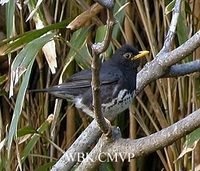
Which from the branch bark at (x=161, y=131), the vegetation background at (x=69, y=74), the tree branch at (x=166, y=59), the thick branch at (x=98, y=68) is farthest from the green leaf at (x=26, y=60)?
the thick branch at (x=98, y=68)

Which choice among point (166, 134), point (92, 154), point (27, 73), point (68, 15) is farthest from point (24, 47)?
point (166, 134)

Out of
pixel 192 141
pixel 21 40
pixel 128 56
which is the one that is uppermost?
pixel 21 40

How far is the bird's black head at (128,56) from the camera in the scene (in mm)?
2314

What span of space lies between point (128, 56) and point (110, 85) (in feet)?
0.47

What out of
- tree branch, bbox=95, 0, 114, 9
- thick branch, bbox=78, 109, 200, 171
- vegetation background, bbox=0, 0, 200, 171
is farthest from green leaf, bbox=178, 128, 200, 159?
tree branch, bbox=95, 0, 114, 9

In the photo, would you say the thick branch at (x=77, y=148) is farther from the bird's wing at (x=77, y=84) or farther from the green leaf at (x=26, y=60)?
the bird's wing at (x=77, y=84)

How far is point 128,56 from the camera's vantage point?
2371 millimetres

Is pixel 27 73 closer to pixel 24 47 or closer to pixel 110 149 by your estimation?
pixel 24 47

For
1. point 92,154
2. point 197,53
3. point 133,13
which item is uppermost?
point 133,13

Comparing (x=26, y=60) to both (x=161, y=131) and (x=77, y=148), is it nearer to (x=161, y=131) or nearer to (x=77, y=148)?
(x=77, y=148)

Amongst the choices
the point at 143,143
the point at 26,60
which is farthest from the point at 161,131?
the point at 26,60

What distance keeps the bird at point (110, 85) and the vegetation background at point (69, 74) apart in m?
0.07

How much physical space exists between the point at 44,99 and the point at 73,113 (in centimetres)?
13

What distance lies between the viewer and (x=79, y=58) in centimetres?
230
